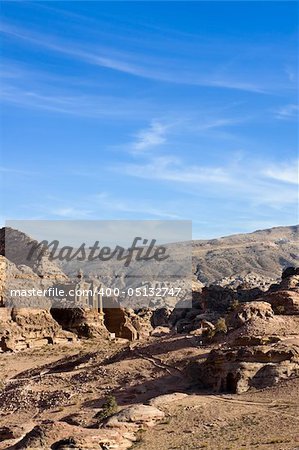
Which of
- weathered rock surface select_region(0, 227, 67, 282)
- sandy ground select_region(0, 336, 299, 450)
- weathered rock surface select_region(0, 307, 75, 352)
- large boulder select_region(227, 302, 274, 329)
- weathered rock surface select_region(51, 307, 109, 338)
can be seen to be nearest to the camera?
sandy ground select_region(0, 336, 299, 450)

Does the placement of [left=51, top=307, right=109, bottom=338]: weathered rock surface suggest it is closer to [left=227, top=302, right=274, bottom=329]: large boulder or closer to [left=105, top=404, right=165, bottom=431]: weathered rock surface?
[left=227, top=302, right=274, bottom=329]: large boulder

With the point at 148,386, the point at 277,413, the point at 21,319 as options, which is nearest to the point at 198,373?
the point at 148,386

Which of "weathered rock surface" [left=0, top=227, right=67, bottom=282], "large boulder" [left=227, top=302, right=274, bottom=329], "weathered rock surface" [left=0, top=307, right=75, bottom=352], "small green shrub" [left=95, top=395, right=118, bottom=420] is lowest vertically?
"small green shrub" [left=95, top=395, right=118, bottom=420]

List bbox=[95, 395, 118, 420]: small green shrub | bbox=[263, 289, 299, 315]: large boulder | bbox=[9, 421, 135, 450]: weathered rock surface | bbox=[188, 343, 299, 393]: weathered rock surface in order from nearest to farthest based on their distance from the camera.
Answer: bbox=[9, 421, 135, 450]: weathered rock surface < bbox=[95, 395, 118, 420]: small green shrub < bbox=[188, 343, 299, 393]: weathered rock surface < bbox=[263, 289, 299, 315]: large boulder

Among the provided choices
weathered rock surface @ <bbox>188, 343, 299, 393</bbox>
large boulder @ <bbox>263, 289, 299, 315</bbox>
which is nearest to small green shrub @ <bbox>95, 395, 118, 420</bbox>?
weathered rock surface @ <bbox>188, 343, 299, 393</bbox>

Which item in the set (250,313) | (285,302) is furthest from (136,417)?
(285,302)

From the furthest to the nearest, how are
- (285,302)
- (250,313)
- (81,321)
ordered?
(81,321), (285,302), (250,313)

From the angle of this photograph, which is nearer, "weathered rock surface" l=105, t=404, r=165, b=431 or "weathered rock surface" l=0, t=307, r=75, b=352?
"weathered rock surface" l=105, t=404, r=165, b=431

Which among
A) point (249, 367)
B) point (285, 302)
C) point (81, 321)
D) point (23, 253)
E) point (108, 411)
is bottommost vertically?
point (108, 411)

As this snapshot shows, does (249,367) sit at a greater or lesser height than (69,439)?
greater

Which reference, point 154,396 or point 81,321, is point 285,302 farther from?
point 81,321

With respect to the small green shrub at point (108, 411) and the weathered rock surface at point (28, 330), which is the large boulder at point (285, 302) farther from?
the weathered rock surface at point (28, 330)

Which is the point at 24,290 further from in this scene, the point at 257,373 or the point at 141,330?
the point at 257,373

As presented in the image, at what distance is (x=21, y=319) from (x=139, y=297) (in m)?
69.7
